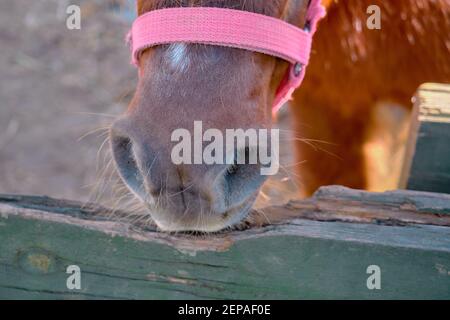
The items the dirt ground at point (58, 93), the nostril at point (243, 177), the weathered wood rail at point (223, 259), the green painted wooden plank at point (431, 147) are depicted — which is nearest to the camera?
the weathered wood rail at point (223, 259)

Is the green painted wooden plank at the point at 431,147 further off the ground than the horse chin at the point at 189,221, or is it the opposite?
the green painted wooden plank at the point at 431,147

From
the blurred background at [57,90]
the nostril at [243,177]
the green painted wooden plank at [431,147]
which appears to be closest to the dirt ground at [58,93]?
the blurred background at [57,90]

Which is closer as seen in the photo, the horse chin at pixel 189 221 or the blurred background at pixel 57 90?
the horse chin at pixel 189 221

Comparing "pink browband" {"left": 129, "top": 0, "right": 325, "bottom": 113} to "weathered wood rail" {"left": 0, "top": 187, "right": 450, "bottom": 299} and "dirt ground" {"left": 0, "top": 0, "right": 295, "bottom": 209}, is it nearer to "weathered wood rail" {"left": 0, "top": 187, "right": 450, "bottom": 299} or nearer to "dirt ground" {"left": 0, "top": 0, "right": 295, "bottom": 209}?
"weathered wood rail" {"left": 0, "top": 187, "right": 450, "bottom": 299}

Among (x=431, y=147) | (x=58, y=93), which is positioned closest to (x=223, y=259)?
(x=431, y=147)

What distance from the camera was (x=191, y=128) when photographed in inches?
41.8

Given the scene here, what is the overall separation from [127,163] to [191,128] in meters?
0.16

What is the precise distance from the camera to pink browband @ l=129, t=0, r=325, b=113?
3.75 feet

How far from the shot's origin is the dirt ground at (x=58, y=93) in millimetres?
3363

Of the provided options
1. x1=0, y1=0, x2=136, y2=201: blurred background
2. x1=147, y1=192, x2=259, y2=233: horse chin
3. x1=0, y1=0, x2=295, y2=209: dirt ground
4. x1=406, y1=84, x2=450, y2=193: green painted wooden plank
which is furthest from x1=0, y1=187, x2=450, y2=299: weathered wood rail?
x1=0, y1=0, x2=136, y2=201: blurred background

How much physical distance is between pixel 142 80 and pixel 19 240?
0.39 meters

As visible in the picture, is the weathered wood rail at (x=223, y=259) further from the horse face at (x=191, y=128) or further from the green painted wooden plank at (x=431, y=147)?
the green painted wooden plank at (x=431, y=147)

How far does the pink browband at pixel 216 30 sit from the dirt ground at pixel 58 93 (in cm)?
164

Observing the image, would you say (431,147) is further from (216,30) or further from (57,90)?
(57,90)
